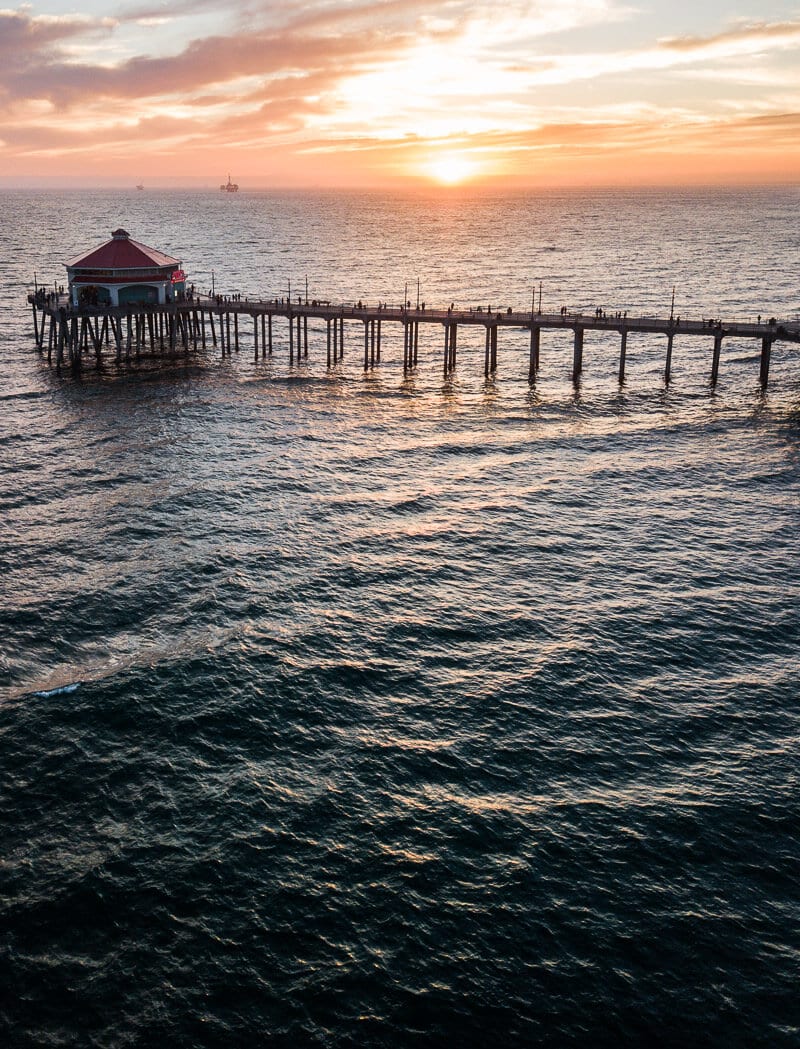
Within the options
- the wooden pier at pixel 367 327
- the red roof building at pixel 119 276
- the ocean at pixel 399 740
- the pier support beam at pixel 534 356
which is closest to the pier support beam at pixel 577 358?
the wooden pier at pixel 367 327

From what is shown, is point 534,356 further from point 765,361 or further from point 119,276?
point 119,276

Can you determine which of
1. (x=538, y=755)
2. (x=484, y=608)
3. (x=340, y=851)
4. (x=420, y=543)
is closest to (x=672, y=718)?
(x=538, y=755)

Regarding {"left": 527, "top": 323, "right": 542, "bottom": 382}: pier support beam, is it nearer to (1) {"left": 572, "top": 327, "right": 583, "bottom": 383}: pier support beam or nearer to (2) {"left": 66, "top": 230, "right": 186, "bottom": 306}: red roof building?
(1) {"left": 572, "top": 327, "right": 583, "bottom": 383}: pier support beam

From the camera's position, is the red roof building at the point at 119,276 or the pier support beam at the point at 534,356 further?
the red roof building at the point at 119,276

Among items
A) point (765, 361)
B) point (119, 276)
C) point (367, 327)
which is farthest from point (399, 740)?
point (119, 276)

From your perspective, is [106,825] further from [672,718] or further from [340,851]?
[672,718]

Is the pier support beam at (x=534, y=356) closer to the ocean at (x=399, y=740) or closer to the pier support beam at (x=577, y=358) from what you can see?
the pier support beam at (x=577, y=358)

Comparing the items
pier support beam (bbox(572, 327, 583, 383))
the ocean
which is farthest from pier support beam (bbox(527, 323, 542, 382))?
the ocean
